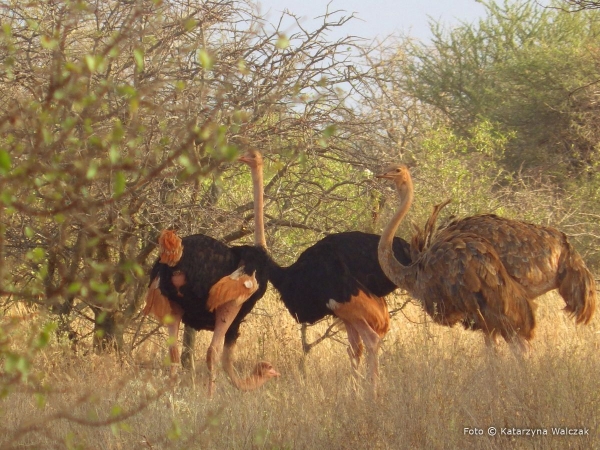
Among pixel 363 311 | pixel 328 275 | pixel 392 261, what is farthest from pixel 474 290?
pixel 328 275

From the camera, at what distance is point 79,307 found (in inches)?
285

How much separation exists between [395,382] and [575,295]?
1.55m

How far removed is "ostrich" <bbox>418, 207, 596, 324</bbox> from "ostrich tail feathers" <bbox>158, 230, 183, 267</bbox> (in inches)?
75.4

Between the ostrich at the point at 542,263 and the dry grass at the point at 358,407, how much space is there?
32 cm

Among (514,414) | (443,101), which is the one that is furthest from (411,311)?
(443,101)

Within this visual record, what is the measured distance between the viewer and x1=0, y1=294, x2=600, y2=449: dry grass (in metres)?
4.37

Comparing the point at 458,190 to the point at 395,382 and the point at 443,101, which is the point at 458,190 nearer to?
the point at 395,382

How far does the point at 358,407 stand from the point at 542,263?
204 centimetres

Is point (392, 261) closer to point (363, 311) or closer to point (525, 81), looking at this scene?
point (363, 311)

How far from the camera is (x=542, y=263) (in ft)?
20.4

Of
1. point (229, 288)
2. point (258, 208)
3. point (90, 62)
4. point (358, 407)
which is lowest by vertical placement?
point (358, 407)

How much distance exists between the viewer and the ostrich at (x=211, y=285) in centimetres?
630

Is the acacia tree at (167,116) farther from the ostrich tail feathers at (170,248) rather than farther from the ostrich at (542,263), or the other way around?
the ostrich at (542,263)

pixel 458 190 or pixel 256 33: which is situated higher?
pixel 256 33
